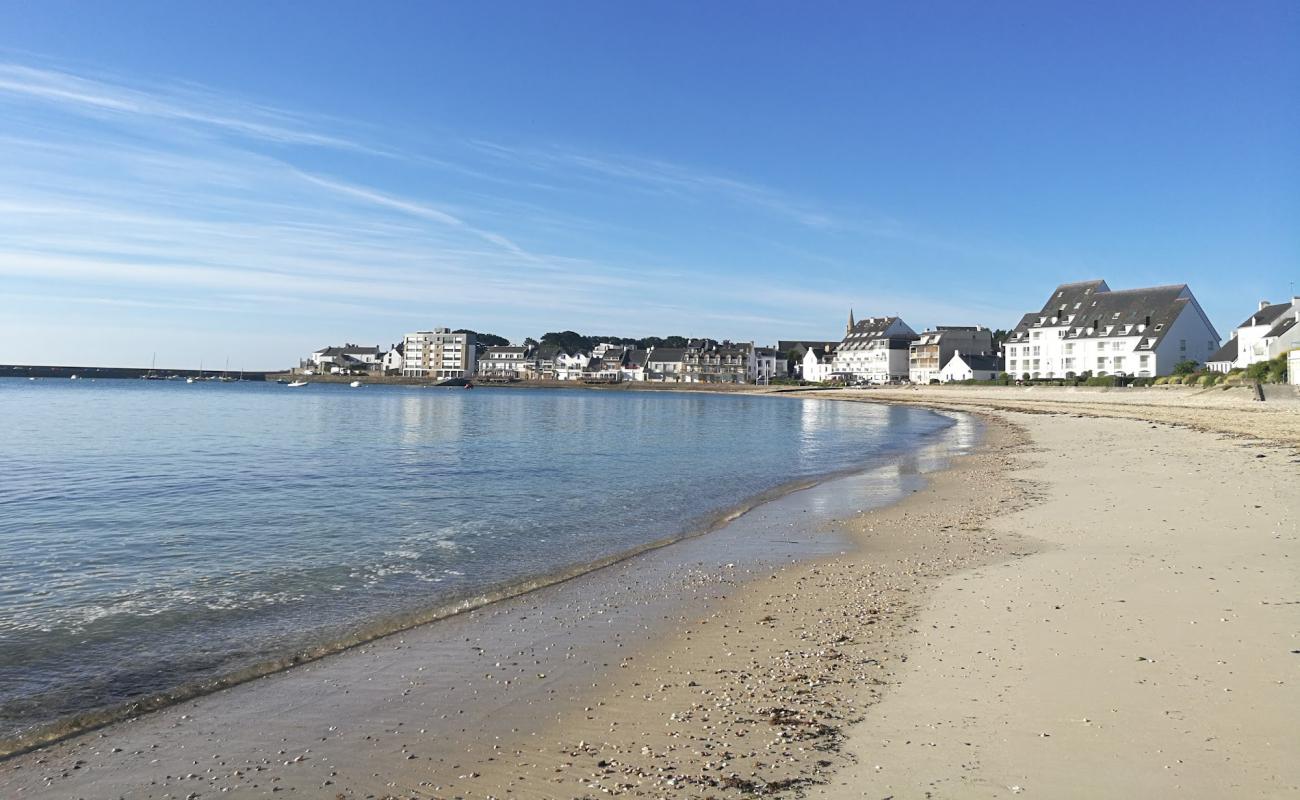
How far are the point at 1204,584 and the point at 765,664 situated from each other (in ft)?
17.8

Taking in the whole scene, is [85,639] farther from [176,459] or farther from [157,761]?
[176,459]

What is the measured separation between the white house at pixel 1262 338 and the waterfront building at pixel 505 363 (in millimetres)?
138155

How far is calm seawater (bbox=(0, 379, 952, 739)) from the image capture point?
26.6 ft

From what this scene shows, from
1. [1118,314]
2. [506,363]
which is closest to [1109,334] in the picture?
[1118,314]

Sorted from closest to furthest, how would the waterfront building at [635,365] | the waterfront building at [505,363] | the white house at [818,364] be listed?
the white house at [818,364] < the waterfront building at [635,365] < the waterfront building at [505,363]

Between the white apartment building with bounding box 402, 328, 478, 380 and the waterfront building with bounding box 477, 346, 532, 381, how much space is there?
2.78 metres

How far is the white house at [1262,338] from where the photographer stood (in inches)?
2114

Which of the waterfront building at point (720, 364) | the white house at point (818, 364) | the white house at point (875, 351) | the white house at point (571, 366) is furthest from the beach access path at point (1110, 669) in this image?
the white house at point (571, 366)

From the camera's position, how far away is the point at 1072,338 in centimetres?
8038

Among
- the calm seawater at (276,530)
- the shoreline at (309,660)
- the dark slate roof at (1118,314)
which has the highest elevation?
the dark slate roof at (1118,314)

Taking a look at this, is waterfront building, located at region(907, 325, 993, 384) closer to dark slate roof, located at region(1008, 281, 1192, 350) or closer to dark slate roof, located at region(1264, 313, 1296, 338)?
dark slate roof, located at region(1008, 281, 1192, 350)

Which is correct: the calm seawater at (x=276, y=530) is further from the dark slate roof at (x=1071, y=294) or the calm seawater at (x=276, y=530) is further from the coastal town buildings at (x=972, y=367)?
the coastal town buildings at (x=972, y=367)

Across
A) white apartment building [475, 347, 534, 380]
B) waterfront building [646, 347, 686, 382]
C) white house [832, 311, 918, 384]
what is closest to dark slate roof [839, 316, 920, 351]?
white house [832, 311, 918, 384]

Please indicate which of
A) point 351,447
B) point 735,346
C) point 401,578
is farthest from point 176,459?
point 735,346
